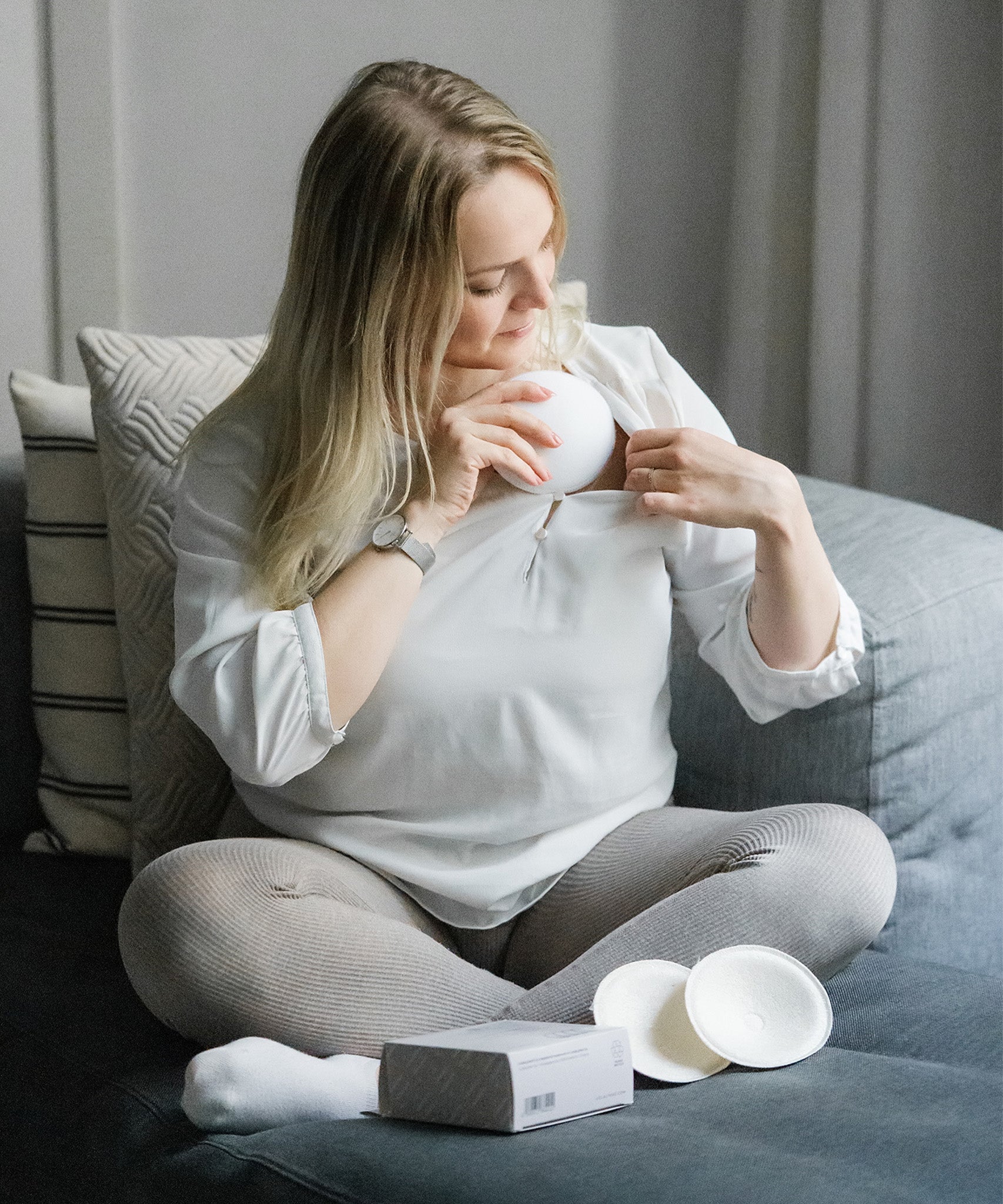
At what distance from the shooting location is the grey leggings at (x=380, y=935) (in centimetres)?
104

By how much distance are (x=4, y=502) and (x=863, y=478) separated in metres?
1.11

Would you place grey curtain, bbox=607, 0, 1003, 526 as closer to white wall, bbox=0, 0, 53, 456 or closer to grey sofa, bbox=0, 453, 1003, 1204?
grey sofa, bbox=0, 453, 1003, 1204

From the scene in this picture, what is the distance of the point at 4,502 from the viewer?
1.61 m

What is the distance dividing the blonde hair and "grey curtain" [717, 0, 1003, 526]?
734 millimetres

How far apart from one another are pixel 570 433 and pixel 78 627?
0.64 metres

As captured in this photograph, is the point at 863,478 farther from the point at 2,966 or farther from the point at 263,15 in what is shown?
the point at 2,966

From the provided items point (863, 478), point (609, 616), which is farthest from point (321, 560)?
point (863, 478)

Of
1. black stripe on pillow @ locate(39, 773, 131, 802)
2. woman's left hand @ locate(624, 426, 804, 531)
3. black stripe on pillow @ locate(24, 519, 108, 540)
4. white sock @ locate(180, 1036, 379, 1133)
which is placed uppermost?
woman's left hand @ locate(624, 426, 804, 531)

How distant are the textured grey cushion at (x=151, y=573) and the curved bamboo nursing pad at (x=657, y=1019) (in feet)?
1.86

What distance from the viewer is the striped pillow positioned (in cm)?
152

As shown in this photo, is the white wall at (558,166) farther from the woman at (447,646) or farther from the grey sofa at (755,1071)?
the woman at (447,646)

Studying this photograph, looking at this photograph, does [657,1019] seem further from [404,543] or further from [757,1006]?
[404,543]

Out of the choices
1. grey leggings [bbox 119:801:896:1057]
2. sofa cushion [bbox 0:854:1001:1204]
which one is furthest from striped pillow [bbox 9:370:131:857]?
grey leggings [bbox 119:801:896:1057]

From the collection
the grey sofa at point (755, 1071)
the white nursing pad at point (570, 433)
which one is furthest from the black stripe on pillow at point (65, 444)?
the white nursing pad at point (570, 433)
